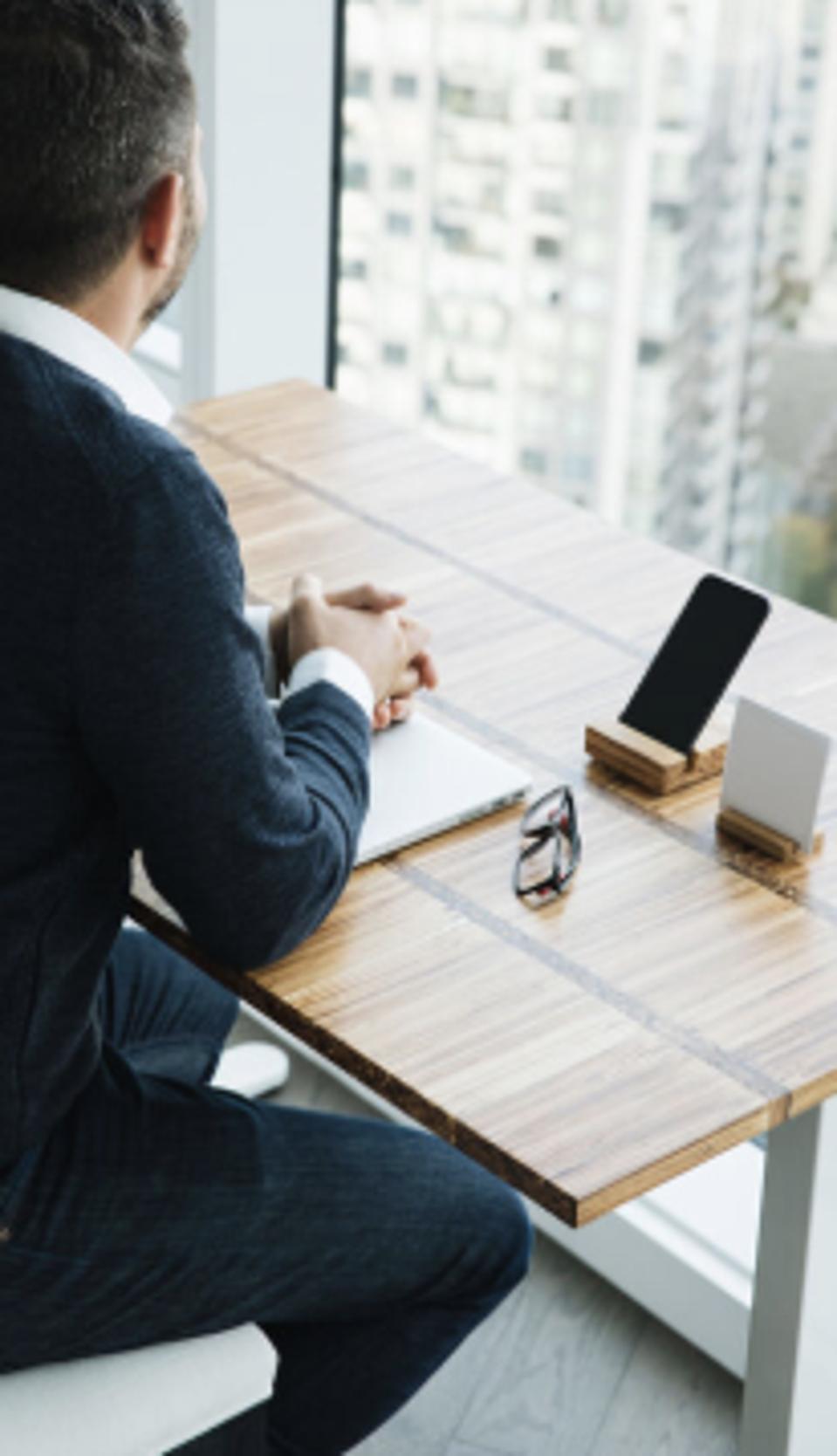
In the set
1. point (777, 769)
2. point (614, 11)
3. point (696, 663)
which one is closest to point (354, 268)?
point (614, 11)

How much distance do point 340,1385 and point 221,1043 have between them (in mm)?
370

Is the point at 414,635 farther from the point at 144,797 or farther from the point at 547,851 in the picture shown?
the point at 144,797

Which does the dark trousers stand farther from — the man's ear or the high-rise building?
→ the high-rise building

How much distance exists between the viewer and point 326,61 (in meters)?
2.78

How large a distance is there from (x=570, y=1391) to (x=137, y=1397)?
86 cm

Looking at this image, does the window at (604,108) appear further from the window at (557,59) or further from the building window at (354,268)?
the building window at (354,268)

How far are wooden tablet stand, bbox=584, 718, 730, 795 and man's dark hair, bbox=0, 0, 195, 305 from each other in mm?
558

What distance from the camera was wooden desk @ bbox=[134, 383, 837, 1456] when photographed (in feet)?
4.06

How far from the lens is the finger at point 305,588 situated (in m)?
1.59

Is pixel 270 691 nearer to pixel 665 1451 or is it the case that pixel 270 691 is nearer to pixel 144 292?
pixel 144 292

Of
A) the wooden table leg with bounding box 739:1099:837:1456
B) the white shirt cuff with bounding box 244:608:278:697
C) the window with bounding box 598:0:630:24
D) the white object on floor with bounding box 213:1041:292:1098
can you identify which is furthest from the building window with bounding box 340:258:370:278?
the wooden table leg with bounding box 739:1099:837:1456

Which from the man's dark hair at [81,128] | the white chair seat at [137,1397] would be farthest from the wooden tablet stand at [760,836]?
the man's dark hair at [81,128]

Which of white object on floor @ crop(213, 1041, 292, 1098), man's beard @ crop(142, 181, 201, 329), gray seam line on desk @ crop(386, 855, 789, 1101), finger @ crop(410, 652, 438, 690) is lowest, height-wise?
white object on floor @ crop(213, 1041, 292, 1098)

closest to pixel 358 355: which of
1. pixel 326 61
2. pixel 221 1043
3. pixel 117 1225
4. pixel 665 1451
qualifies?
pixel 326 61
